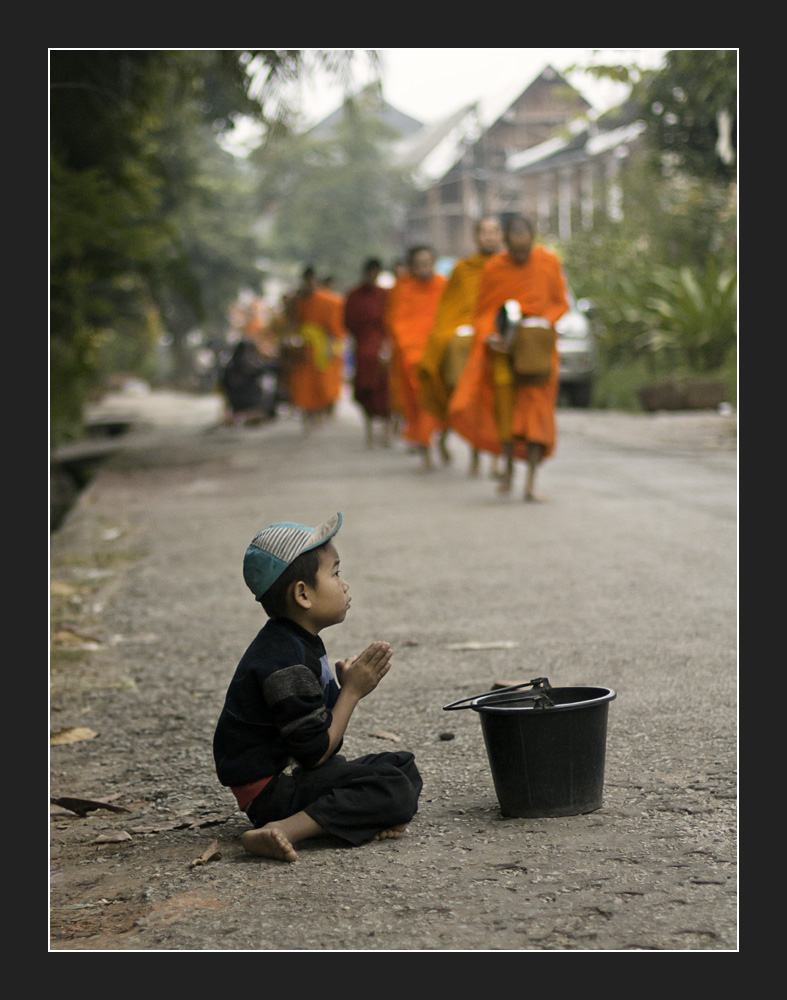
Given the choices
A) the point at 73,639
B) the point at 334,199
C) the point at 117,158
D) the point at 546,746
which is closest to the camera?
the point at 546,746

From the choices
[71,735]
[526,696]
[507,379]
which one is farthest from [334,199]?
[526,696]

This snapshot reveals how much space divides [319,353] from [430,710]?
13.7 metres

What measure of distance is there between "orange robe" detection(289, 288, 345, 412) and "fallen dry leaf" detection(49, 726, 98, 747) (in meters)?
12.6

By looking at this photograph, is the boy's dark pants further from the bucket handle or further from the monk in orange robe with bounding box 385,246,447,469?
the monk in orange robe with bounding box 385,246,447,469

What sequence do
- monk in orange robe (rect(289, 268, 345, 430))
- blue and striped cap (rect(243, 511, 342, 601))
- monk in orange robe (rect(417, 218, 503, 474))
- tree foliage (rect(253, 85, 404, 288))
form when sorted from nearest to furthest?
blue and striped cap (rect(243, 511, 342, 601)) → monk in orange robe (rect(417, 218, 503, 474)) → monk in orange robe (rect(289, 268, 345, 430)) → tree foliage (rect(253, 85, 404, 288))

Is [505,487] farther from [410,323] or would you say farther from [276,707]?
[276,707]

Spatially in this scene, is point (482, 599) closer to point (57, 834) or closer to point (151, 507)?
point (57, 834)

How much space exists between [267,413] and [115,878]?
18.0 metres

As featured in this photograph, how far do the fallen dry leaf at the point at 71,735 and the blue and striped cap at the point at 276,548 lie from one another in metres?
1.74

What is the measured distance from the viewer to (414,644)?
18.5 feet

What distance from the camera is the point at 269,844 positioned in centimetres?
328

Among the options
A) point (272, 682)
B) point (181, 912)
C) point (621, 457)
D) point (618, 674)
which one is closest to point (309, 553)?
point (272, 682)

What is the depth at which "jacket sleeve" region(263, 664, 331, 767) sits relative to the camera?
3229 millimetres

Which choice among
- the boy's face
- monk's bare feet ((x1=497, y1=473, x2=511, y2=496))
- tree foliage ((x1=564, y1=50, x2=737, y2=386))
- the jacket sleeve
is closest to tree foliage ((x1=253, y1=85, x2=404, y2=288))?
tree foliage ((x1=564, y1=50, x2=737, y2=386))
